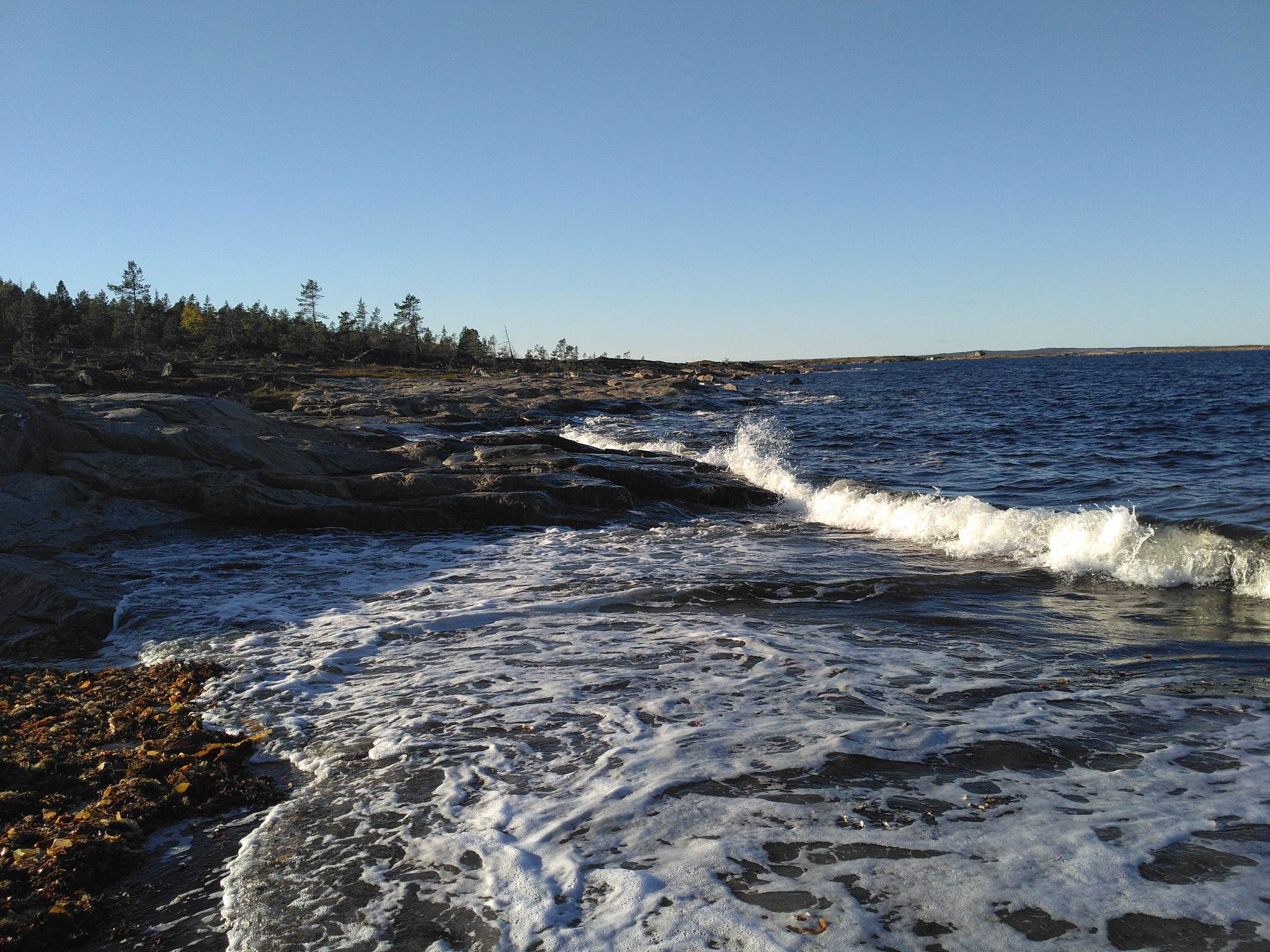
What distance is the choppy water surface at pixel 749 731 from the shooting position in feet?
11.8

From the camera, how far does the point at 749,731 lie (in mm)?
5574

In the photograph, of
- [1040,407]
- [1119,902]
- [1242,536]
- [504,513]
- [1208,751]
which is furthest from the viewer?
[1040,407]

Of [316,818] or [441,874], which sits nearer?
[441,874]

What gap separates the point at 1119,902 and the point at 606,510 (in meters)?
12.2

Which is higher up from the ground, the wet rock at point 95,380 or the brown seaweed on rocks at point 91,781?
the wet rock at point 95,380

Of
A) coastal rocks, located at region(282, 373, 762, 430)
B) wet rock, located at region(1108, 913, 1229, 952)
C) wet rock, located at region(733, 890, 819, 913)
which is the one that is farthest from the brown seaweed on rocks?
coastal rocks, located at region(282, 373, 762, 430)

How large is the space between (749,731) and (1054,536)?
8.26 metres

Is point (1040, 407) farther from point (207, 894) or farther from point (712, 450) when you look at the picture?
point (207, 894)

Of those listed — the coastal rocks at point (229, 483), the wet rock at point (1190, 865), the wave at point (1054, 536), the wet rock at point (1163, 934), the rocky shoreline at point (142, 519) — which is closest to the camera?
the wet rock at point (1163, 934)

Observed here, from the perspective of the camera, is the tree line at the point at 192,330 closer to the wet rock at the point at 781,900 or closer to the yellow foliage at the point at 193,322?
the yellow foliage at the point at 193,322

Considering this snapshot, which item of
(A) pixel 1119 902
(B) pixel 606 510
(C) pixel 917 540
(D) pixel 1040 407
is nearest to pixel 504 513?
(B) pixel 606 510

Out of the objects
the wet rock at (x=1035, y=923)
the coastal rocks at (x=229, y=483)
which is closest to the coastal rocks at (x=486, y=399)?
the coastal rocks at (x=229, y=483)

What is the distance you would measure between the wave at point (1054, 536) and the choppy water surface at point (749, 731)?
72mm

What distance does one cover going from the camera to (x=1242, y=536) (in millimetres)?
10438
